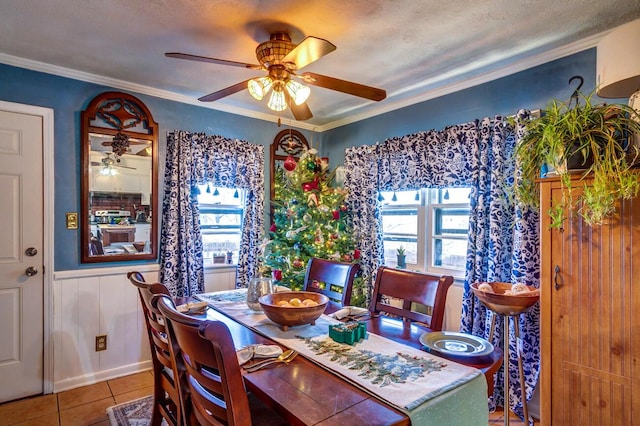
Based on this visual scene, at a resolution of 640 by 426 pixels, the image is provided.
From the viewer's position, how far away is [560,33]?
83.4 inches

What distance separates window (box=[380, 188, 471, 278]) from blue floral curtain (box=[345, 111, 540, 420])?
0.22 meters

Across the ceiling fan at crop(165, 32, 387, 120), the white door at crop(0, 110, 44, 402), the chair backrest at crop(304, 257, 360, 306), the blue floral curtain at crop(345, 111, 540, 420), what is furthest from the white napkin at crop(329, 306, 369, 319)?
the white door at crop(0, 110, 44, 402)

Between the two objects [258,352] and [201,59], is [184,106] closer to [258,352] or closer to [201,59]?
[201,59]

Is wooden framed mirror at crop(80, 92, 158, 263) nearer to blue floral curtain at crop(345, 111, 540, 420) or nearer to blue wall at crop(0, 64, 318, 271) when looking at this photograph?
blue wall at crop(0, 64, 318, 271)

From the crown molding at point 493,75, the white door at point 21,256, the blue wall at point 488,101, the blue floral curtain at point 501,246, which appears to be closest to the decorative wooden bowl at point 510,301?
the blue floral curtain at point 501,246

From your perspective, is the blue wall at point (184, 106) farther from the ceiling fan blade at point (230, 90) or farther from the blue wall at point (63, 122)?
the ceiling fan blade at point (230, 90)

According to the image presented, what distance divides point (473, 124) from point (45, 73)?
3.34m

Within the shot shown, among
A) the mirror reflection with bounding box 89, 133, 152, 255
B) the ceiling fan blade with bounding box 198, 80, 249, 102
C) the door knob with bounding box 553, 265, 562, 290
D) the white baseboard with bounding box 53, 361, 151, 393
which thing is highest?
the ceiling fan blade with bounding box 198, 80, 249, 102

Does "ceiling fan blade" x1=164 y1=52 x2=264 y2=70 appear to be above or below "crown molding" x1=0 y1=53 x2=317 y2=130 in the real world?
below

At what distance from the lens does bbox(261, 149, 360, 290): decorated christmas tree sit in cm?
355

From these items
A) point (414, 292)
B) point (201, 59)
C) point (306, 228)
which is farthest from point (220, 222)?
point (414, 292)

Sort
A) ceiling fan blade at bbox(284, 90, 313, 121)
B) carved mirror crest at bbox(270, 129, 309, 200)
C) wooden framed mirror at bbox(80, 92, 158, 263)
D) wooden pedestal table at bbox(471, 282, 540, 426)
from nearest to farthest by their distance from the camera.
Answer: wooden pedestal table at bbox(471, 282, 540, 426) → ceiling fan blade at bbox(284, 90, 313, 121) → wooden framed mirror at bbox(80, 92, 158, 263) → carved mirror crest at bbox(270, 129, 309, 200)

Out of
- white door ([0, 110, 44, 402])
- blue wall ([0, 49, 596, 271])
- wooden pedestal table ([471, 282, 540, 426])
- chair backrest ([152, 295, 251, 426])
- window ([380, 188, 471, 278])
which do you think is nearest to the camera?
chair backrest ([152, 295, 251, 426])

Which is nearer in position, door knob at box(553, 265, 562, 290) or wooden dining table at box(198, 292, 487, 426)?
wooden dining table at box(198, 292, 487, 426)
